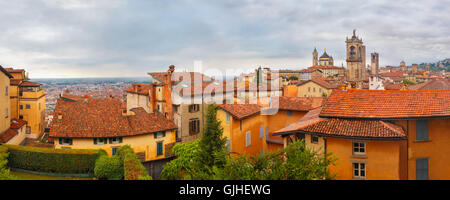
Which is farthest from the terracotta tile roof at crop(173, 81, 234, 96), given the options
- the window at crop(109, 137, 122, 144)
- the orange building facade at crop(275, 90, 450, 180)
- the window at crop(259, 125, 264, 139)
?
the orange building facade at crop(275, 90, 450, 180)

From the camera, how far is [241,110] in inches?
1037

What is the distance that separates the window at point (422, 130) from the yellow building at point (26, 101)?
40.0 metres

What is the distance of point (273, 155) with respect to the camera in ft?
37.3

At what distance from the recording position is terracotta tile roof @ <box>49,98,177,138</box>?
84.1 ft

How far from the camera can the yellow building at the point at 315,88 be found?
64.6 m

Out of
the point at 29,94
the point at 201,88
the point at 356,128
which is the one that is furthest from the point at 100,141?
the point at 356,128

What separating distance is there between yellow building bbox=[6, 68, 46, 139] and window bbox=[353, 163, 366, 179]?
122 feet

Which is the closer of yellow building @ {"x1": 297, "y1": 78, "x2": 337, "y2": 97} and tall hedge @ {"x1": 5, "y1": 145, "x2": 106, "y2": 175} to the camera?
tall hedge @ {"x1": 5, "y1": 145, "x2": 106, "y2": 175}

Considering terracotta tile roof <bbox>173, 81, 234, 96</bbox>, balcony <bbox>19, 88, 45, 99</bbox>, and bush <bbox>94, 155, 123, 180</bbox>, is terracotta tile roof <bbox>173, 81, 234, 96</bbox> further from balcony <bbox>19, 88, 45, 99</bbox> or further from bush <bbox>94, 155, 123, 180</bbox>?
balcony <bbox>19, 88, 45, 99</bbox>

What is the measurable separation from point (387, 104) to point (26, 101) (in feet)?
129

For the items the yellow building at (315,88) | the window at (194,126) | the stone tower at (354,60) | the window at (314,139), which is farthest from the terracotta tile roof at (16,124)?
the stone tower at (354,60)

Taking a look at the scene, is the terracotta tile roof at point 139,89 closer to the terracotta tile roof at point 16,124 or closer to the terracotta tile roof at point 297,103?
the terracotta tile roof at point 16,124
